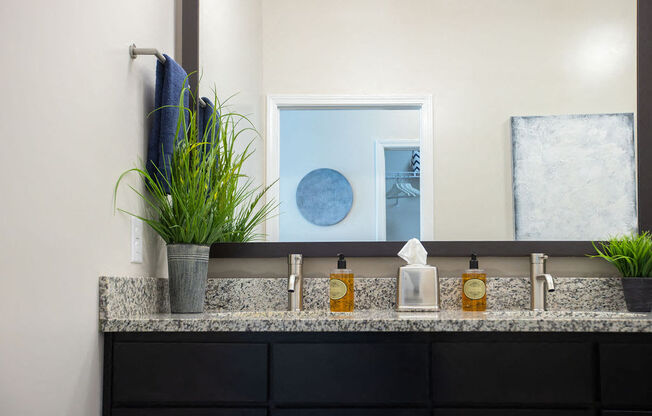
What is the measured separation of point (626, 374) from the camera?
128cm

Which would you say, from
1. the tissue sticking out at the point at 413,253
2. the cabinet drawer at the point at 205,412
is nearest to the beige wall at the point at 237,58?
the tissue sticking out at the point at 413,253

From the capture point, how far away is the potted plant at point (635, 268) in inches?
63.6

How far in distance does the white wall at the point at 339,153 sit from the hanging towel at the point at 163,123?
318 millimetres

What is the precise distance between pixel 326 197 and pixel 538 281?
584 mm

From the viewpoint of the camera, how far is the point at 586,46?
5.72 feet

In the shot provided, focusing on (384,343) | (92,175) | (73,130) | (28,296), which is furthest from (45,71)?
(384,343)

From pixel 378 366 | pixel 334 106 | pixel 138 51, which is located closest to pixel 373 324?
pixel 378 366

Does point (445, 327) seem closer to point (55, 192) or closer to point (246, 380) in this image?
point (246, 380)

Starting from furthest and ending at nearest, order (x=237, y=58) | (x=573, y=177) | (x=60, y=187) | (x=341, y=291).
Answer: (x=237, y=58)
(x=573, y=177)
(x=341, y=291)
(x=60, y=187)

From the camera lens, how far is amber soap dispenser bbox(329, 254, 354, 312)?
1614 mm

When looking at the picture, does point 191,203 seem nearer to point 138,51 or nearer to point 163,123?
point 163,123

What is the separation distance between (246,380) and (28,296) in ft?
1.52

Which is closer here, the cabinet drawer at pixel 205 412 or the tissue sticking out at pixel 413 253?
the cabinet drawer at pixel 205 412

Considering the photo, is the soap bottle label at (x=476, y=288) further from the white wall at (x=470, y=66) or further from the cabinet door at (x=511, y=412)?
the cabinet door at (x=511, y=412)
